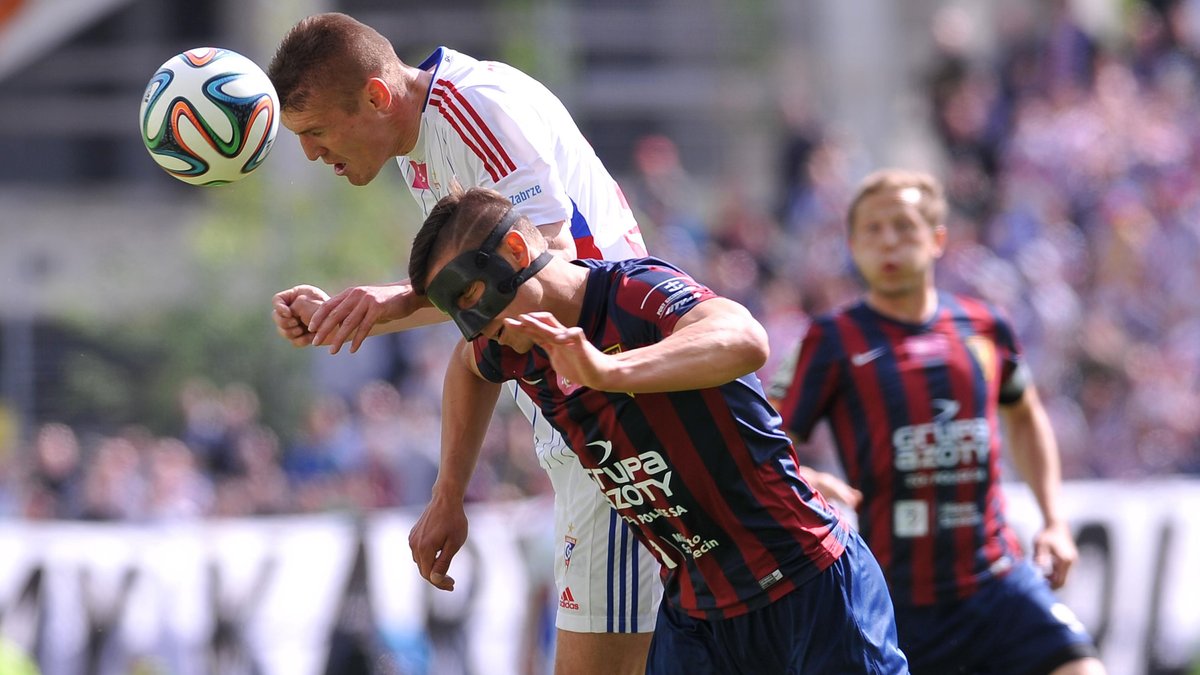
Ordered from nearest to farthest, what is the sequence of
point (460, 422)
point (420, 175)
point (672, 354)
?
point (672, 354) < point (460, 422) < point (420, 175)

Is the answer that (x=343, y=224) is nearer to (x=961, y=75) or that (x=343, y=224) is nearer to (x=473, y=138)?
Answer: (x=961, y=75)

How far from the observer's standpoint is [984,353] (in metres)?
6.40

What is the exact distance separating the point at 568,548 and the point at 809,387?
141cm

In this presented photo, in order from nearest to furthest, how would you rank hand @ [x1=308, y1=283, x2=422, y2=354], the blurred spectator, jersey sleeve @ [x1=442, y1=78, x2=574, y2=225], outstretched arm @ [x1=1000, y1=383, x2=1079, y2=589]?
hand @ [x1=308, y1=283, x2=422, y2=354], jersey sleeve @ [x1=442, y1=78, x2=574, y2=225], outstretched arm @ [x1=1000, y1=383, x2=1079, y2=589], the blurred spectator

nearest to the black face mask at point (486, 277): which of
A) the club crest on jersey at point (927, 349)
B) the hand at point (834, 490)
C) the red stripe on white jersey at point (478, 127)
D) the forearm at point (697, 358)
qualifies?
the forearm at point (697, 358)

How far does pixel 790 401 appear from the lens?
6266mm

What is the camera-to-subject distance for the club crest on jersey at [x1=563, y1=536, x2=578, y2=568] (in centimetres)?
524

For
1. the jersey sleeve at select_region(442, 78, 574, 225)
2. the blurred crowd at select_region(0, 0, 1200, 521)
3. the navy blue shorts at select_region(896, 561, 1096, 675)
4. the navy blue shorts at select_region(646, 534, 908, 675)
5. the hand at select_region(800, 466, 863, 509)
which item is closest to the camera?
the navy blue shorts at select_region(646, 534, 908, 675)

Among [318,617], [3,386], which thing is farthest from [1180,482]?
[3,386]

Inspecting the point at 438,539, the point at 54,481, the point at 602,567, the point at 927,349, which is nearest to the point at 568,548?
the point at 602,567

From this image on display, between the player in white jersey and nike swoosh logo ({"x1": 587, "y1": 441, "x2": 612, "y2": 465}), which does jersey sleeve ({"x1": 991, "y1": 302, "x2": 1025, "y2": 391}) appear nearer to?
the player in white jersey

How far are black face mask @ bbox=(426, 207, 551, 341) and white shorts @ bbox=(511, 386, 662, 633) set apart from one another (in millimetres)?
1005

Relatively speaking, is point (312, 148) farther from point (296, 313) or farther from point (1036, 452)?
point (1036, 452)

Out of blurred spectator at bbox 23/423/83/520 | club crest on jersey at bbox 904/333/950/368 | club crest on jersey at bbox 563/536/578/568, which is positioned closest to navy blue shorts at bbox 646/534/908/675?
club crest on jersey at bbox 563/536/578/568
